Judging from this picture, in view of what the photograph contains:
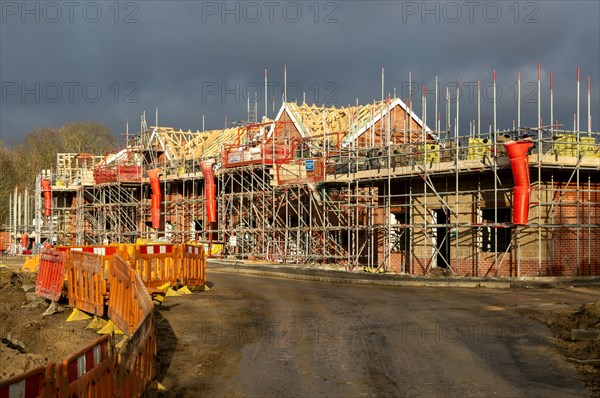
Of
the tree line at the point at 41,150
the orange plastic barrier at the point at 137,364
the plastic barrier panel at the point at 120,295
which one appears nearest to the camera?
the orange plastic barrier at the point at 137,364

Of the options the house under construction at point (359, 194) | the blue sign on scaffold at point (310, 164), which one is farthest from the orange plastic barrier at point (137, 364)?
the blue sign on scaffold at point (310, 164)

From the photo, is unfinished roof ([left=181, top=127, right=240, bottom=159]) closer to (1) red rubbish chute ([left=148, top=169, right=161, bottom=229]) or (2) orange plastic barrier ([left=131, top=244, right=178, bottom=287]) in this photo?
(1) red rubbish chute ([left=148, top=169, right=161, bottom=229])

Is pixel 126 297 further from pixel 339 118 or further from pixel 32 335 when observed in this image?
pixel 339 118

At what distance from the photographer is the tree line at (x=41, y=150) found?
7050 centimetres

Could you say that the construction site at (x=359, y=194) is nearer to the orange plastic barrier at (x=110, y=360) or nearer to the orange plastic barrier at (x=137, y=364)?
the orange plastic barrier at (x=110, y=360)

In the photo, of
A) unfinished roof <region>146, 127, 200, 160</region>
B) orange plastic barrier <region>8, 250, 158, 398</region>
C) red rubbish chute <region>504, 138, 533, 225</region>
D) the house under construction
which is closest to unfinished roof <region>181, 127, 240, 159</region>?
the house under construction

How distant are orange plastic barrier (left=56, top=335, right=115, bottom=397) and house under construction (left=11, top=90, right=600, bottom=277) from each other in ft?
58.3

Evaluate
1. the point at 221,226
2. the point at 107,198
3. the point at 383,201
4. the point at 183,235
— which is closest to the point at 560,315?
the point at 383,201

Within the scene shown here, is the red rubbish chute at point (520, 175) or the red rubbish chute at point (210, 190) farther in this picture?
the red rubbish chute at point (210, 190)

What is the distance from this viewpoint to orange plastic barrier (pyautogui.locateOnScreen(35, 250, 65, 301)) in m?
17.1

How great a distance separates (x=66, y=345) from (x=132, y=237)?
37.4m

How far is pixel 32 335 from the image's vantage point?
14.7 m

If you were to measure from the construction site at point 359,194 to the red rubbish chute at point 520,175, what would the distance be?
0.10ft

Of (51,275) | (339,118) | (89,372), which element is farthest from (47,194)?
(89,372)
